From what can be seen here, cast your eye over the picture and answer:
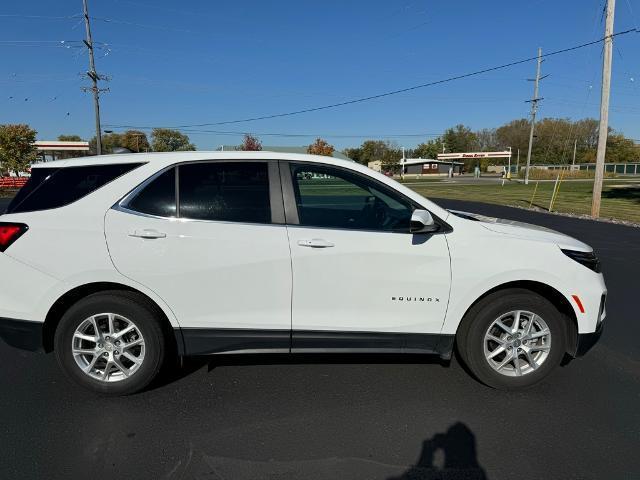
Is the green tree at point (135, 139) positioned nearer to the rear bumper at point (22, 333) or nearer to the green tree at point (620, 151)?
the rear bumper at point (22, 333)

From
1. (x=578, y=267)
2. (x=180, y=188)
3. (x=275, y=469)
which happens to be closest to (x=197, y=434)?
(x=275, y=469)

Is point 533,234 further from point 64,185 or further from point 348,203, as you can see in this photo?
point 64,185

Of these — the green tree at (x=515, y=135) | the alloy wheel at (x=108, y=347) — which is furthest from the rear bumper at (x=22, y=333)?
the green tree at (x=515, y=135)

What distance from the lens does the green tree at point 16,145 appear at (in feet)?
157

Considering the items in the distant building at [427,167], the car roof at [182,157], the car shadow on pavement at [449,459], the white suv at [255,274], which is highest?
the distant building at [427,167]

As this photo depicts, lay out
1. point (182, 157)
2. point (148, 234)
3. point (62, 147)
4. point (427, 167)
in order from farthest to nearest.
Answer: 1. point (427, 167)
2. point (62, 147)
3. point (182, 157)
4. point (148, 234)

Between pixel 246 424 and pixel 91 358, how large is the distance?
1246mm

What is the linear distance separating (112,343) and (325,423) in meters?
1.59

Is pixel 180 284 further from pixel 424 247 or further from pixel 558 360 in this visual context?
pixel 558 360

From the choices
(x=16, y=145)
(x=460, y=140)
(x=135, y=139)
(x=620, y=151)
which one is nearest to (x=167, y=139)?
(x=135, y=139)

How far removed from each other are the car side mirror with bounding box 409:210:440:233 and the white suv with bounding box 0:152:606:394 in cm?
1

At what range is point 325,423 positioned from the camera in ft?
9.59

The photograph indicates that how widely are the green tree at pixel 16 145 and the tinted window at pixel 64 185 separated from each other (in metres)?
53.6

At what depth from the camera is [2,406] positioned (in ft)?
10.2
